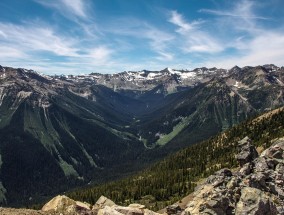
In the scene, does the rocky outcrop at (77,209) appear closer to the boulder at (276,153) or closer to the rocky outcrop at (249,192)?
the rocky outcrop at (249,192)

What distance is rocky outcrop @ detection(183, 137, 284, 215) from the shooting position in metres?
82.6

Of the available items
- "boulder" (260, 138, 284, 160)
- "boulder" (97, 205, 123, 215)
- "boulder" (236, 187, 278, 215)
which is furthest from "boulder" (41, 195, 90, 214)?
"boulder" (260, 138, 284, 160)

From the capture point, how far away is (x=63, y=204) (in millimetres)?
61469

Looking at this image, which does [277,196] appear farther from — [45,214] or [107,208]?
[45,214]

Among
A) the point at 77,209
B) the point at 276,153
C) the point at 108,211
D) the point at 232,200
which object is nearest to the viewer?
the point at 108,211

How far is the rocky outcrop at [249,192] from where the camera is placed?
8256cm

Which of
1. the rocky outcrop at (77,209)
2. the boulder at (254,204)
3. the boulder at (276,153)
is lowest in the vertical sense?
the boulder at (254,204)

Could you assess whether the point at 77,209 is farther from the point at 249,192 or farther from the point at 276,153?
the point at 276,153

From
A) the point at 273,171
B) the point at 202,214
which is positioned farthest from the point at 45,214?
the point at 273,171

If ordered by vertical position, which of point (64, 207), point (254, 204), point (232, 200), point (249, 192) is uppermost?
Answer: point (64, 207)

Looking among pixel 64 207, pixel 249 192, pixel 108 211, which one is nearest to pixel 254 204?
pixel 249 192

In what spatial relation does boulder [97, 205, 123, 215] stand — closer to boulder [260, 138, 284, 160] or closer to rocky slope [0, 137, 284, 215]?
rocky slope [0, 137, 284, 215]

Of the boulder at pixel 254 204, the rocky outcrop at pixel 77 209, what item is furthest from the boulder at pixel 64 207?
the boulder at pixel 254 204

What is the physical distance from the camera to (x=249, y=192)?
3310 inches
